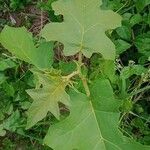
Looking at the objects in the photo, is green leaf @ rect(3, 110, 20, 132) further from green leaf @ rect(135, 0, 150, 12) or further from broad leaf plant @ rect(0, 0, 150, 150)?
green leaf @ rect(135, 0, 150, 12)

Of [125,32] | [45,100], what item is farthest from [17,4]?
[45,100]

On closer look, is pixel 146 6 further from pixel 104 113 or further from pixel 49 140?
pixel 49 140

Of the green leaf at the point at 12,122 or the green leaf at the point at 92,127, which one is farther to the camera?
the green leaf at the point at 12,122

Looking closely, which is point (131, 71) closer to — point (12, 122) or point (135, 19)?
point (135, 19)

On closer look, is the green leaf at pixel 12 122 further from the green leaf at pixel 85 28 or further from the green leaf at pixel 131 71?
the green leaf at pixel 85 28

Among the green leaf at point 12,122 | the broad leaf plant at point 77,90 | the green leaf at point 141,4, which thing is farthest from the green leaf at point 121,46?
the green leaf at point 12,122

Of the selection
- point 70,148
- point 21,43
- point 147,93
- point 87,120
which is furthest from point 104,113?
point 147,93

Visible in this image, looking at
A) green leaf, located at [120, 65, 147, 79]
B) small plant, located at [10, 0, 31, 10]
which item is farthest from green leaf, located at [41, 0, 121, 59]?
small plant, located at [10, 0, 31, 10]
